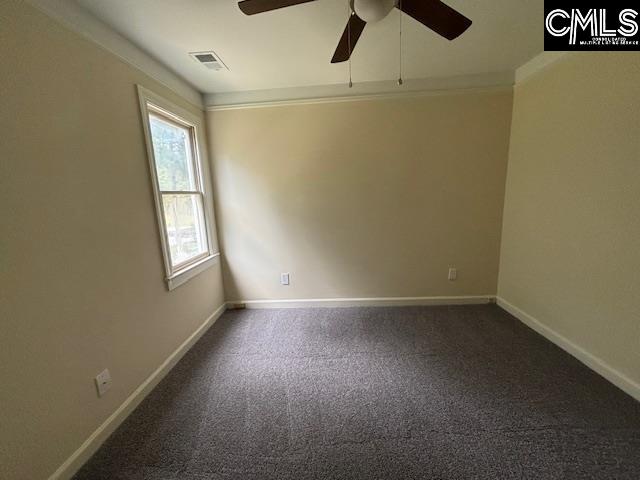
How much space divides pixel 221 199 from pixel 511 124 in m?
3.25

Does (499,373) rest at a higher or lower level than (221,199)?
lower

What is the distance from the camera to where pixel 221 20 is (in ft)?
4.99

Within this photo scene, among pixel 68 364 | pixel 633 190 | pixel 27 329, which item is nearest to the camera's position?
pixel 27 329

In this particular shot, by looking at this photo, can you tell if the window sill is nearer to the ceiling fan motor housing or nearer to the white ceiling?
the white ceiling

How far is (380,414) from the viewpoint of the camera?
1458mm

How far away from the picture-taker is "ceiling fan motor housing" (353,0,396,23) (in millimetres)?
1166

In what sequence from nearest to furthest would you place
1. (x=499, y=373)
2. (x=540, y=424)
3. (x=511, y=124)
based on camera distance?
(x=540, y=424), (x=499, y=373), (x=511, y=124)

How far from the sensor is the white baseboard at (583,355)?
5.01 ft

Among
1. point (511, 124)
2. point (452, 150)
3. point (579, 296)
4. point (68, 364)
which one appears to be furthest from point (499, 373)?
point (68, 364)

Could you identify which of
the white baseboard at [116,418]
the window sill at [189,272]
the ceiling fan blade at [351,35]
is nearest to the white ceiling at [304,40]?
the ceiling fan blade at [351,35]

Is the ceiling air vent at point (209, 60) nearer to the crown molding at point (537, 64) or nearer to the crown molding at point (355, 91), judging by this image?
the crown molding at point (355, 91)

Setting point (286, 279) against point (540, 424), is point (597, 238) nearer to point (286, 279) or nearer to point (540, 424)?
point (540, 424)

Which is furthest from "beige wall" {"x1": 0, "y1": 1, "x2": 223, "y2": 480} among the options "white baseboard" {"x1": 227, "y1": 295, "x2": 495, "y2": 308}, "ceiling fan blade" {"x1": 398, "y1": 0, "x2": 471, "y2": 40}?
"ceiling fan blade" {"x1": 398, "y1": 0, "x2": 471, "y2": 40}

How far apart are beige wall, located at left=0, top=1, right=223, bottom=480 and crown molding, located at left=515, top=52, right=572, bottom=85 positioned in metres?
3.27
